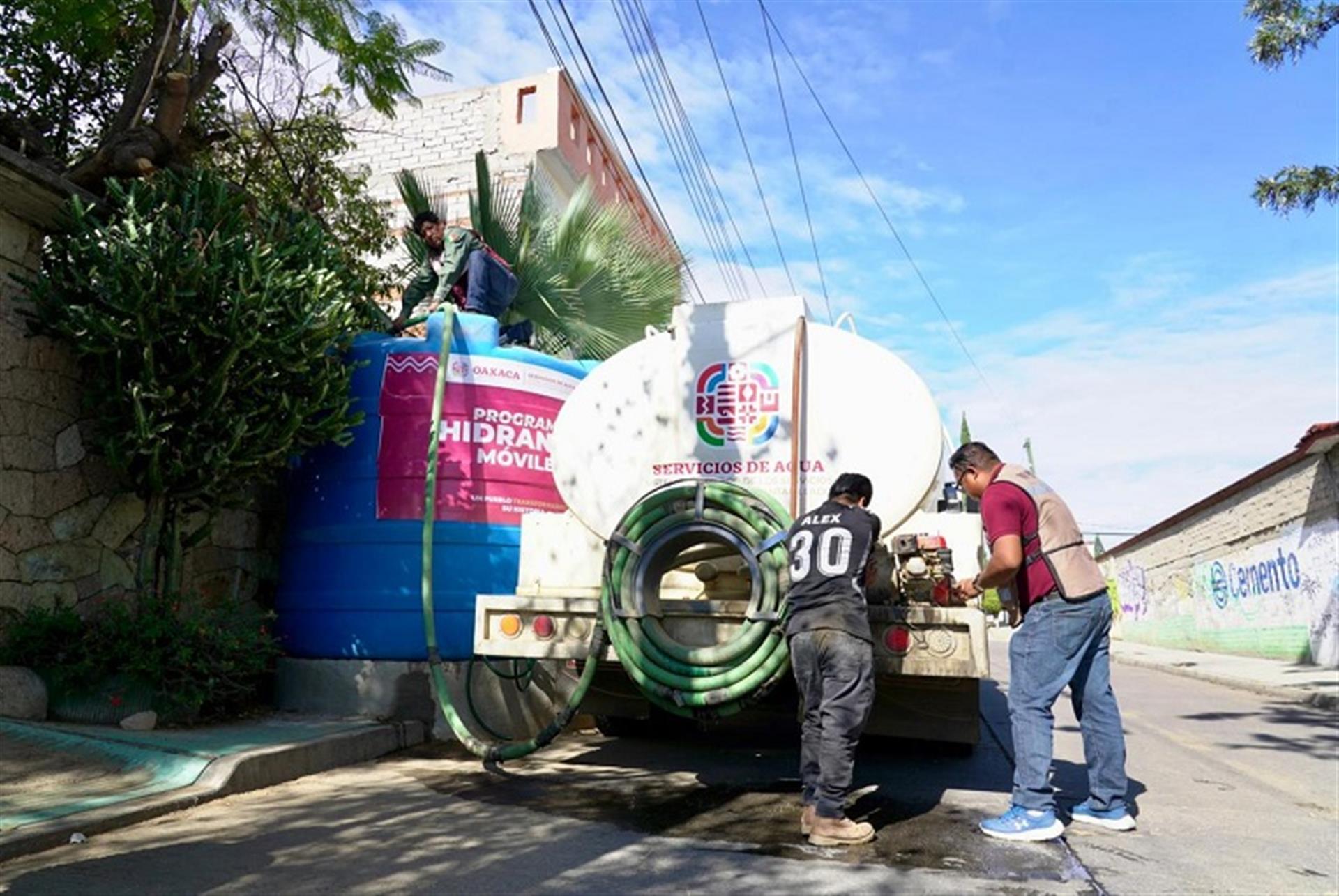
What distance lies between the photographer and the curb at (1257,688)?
10656 mm

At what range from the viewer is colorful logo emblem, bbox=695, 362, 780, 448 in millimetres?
4930

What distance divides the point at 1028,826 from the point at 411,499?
4058 mm

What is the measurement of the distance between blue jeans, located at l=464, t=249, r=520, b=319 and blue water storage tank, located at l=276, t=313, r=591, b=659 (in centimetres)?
66

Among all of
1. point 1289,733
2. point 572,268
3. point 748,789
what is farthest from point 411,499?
point 1289,733

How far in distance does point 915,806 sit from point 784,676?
919mm

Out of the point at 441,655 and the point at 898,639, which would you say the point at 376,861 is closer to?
the point at 898,639

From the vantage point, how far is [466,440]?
20.9 feet

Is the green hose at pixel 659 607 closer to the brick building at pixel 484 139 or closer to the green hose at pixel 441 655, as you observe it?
the green hose at pixel 441 655

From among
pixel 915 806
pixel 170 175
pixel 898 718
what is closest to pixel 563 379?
pixel 170 175

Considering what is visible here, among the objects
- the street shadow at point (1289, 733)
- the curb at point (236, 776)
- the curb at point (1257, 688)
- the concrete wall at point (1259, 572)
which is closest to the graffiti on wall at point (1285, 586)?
the concrete wall at point (1259, 572)

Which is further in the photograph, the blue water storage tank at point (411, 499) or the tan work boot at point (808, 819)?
the blue water storage tank at point (411, 499)

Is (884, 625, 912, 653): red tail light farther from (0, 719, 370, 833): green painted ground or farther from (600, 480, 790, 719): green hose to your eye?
(0, 719, 370, 833): green painted ground

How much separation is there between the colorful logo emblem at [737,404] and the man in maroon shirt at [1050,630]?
1109mm

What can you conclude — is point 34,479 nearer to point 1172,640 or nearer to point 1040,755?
point 1040,755
